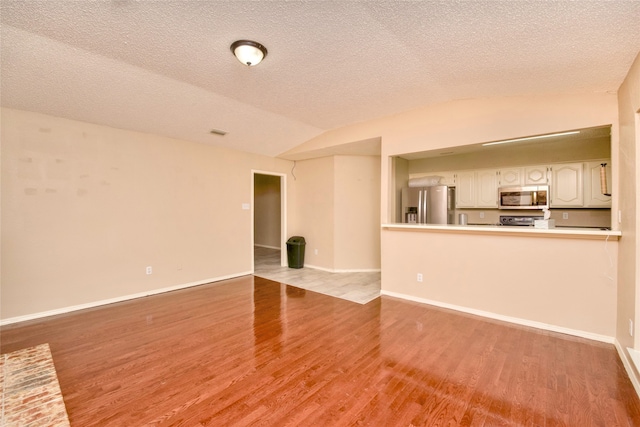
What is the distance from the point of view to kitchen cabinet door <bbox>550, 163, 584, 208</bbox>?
4117 millimetres

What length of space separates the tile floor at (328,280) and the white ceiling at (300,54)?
111 inches

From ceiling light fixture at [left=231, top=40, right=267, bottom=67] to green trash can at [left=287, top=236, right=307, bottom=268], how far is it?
13.8 feet

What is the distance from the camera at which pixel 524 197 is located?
4.48 metres

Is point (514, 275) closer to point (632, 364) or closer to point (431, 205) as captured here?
point (632, 364)

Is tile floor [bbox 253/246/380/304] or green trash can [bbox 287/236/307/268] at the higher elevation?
green trash can [bbox 287/236/307/268]

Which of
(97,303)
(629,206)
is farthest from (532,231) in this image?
(97,303)

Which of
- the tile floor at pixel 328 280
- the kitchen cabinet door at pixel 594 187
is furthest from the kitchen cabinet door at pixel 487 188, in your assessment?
the tile floor at pixel 328 280

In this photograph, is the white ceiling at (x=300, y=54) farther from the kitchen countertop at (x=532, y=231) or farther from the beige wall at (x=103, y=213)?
the kitchen countertop at (x=532, y=231)

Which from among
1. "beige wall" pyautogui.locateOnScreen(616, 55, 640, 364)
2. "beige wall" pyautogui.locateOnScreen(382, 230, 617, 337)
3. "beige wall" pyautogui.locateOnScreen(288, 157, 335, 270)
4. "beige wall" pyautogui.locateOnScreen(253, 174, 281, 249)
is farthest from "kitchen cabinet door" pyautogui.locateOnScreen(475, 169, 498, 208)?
"beige wall" pyautogui.locateOnScreen(253, 174, 281, 249)

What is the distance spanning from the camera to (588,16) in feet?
5.56

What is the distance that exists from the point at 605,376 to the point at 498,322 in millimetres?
1047

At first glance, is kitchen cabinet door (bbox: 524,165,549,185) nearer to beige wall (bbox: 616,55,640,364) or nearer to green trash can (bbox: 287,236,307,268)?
beige wall (bbox: 616,55,640,364)

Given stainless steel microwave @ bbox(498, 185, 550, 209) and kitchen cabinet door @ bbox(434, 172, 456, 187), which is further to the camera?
kitchen cabinet door @ bbox(434, 172, 456, 187)

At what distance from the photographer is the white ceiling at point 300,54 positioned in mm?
1853
